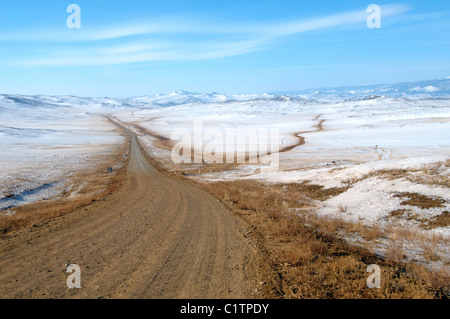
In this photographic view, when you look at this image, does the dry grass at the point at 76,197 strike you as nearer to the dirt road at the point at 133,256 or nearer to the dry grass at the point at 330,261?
the dirt road at the point at 133,256

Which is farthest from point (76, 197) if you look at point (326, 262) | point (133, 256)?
point (326, 262)

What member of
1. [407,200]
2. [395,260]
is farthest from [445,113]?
[395,260]

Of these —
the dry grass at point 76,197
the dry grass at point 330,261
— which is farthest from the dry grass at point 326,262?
the dry grass at point 76,197

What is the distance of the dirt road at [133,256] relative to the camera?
25.9ft

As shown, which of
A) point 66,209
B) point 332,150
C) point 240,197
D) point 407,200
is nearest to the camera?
point 407,200

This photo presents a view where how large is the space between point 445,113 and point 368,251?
155 meters

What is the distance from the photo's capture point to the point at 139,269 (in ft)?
29.9

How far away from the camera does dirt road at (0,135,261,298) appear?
7898mm

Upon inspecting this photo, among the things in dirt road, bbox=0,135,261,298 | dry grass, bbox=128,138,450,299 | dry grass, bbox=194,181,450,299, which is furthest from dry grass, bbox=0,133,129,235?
dry grass, bbox=194,181,450,299

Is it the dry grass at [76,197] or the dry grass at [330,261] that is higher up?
the dry grass at [330,261]

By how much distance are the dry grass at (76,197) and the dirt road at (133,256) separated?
151 centimetres
